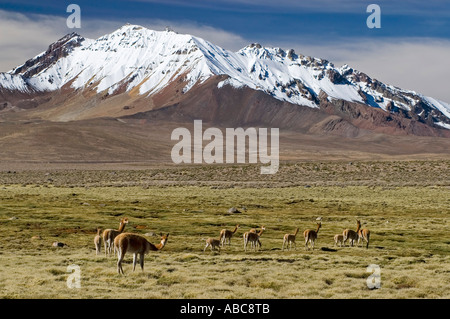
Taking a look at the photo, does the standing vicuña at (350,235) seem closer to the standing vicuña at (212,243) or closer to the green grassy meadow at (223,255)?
the green grassy meadow at (223,255)

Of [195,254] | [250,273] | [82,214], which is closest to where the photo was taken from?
[250,273]

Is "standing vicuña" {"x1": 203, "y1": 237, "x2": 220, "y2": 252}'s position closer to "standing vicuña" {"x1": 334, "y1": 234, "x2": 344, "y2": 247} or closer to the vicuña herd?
the vicuña herd

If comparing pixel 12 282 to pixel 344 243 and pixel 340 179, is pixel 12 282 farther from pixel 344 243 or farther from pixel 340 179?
pixel 340 179

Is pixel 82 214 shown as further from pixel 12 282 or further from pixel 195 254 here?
pixel 12 282

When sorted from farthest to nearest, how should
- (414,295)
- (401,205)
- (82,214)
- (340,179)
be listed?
(340,179)
(401,205)
(82,214)
(414,295)

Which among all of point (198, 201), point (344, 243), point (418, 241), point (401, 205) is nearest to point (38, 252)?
point (344, 243)

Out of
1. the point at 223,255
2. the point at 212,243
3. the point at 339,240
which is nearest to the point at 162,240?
A: the point at 223,255

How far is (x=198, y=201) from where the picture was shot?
54906 millimetres

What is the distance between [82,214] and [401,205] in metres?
31.0

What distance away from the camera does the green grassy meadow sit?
54.1 ft

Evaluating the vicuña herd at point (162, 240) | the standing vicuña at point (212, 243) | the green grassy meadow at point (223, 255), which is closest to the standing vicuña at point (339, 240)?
the vicuña herd at point (162, 240)

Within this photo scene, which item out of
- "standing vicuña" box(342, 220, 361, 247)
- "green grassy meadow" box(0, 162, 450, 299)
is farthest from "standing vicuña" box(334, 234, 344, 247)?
"green grassy meadow" box(0, 162, 450, 299)

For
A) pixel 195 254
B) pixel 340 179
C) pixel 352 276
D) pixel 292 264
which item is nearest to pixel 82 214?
pixel 195 254
